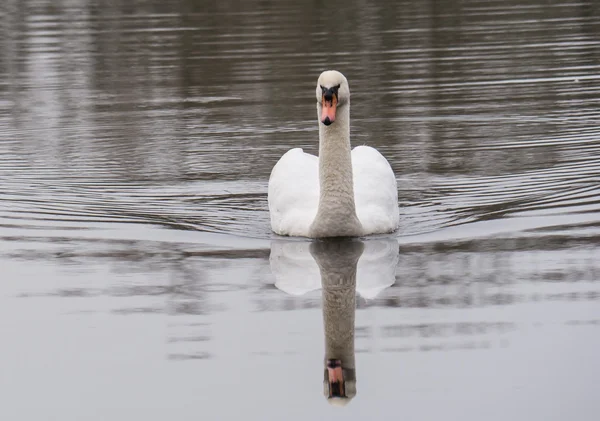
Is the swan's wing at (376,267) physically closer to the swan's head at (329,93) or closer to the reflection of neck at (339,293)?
the reflection of neck at (339,293)

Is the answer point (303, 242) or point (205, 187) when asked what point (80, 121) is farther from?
point (303, 242)

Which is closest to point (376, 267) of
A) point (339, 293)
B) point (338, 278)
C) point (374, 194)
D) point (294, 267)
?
point (338, 278)

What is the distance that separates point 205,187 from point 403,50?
13.1 meters

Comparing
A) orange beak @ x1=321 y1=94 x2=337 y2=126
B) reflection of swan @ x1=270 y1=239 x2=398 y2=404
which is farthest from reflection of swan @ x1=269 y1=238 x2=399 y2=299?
orange beak @ x1=321 y1=94 x2=337 y2=126

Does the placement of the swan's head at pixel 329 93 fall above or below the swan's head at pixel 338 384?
above

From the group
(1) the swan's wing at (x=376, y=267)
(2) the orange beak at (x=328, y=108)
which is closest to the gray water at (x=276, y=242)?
(1) the swan's wing at (x=376, y=267)

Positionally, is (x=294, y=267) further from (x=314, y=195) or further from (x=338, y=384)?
(x=338, y=384)

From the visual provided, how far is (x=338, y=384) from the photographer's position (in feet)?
23.4

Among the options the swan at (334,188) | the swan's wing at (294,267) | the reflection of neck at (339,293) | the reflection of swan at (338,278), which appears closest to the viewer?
the reflection of swan at (338,278)

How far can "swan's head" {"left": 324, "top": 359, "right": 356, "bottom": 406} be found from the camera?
692cm

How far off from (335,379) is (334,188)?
12.1 ft

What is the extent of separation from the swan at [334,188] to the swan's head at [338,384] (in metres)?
3.25

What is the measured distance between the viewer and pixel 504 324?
809cm

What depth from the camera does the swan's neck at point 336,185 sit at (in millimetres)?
10703
